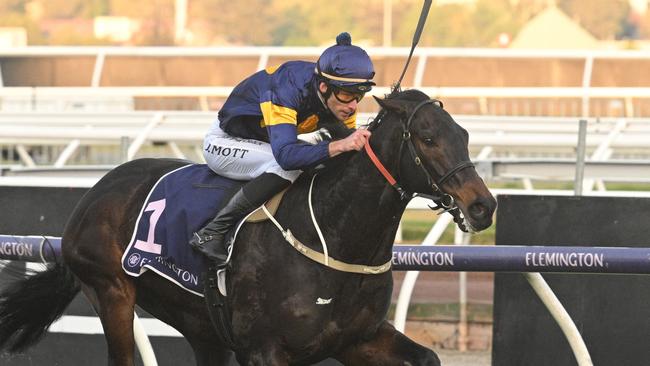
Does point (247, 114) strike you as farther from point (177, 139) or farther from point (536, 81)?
point (536, 81)

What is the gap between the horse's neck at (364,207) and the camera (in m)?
4.59

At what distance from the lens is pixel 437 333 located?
27.6ft

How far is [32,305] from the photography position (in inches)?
223

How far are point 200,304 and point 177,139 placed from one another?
4009 millimetres

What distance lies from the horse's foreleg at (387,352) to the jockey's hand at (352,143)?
2.26 ft

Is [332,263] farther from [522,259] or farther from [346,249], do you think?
[522,259]

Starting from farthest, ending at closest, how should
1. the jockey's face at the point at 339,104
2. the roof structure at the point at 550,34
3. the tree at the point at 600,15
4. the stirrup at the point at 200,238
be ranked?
the tree at the point at 600,15, the roof structure at the point at 550,34, the stirrup at the point at 200,238, the jockey's face at the point at 339,104

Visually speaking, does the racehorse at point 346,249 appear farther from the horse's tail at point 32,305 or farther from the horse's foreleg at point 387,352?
the horse's tail at point 32,305

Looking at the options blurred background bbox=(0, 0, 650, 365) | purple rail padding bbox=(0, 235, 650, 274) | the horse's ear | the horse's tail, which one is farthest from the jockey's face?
the horse's tail

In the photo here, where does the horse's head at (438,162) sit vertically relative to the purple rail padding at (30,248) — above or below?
above

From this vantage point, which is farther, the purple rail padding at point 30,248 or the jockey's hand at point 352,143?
the purple rail padding at point 30,248

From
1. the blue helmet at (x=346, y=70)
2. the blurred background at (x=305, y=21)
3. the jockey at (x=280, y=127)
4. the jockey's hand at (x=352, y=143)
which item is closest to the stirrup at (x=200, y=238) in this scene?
→ the jockey at (x=280, y=127)

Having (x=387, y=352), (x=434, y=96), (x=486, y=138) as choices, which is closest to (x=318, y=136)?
(x=387, y=352)

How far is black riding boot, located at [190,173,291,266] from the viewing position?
483cm
